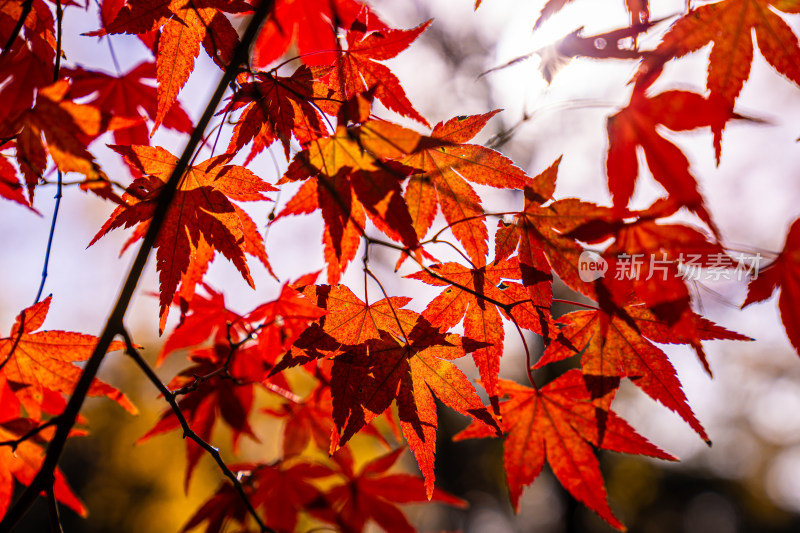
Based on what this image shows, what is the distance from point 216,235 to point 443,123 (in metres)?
0.44

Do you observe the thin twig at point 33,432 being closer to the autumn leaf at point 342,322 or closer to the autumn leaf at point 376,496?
the autumn leaf at point 342,322

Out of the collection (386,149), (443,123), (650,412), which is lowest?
(650,412)

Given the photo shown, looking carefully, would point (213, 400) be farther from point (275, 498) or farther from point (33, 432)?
point (33, 432)

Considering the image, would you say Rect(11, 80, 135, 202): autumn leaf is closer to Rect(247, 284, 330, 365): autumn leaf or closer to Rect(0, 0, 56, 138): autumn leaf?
Rect(0, 0, 56, 138): autumn leaf

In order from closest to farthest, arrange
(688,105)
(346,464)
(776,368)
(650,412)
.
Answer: (688,105), (346,464), (650,412), (776,368)

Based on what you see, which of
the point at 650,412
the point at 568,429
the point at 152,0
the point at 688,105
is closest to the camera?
the point at 688,105

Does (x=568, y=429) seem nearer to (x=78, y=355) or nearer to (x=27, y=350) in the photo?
(x=78, y=355)

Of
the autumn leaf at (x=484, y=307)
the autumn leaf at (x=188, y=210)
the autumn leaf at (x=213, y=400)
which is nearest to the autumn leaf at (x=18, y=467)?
the autumn leaf at (x=213, y=400)

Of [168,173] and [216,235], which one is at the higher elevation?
[168,173]

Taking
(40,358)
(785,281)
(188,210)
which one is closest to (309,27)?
(188,210)

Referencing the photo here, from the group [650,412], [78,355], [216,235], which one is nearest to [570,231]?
[216,235]

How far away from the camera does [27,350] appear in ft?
2.99

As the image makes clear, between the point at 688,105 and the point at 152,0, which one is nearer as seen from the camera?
the point at 688,105

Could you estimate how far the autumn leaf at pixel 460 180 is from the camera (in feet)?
2.63
